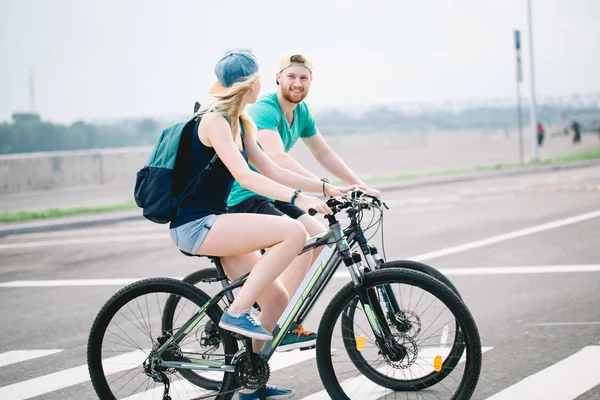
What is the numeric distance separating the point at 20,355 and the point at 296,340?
2619mm

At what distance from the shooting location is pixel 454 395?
4477 mm

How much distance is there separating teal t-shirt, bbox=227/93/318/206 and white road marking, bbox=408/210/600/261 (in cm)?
492

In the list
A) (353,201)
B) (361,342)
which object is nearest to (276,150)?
(353,201)

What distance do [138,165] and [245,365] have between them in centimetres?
2547

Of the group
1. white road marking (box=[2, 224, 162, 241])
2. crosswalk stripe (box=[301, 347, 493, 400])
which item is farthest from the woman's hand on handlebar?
white road marking (box=[2, 224, 162, 241])

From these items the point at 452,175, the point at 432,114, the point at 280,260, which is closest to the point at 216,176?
the point at 280,260

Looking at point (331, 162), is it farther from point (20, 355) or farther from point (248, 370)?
point (20, 355)

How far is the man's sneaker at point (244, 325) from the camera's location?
450 cm

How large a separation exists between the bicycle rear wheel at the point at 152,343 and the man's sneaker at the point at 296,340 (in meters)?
0.35

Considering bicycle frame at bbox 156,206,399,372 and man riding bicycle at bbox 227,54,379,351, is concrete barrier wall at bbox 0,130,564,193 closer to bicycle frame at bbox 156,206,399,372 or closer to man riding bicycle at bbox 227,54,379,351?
man riding bicycle at bbox 227,54,379,351

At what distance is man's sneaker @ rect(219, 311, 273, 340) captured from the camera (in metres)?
4.50

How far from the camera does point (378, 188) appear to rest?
21.0 meters

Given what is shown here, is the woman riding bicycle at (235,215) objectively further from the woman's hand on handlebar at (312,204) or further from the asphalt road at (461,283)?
the asphalt road at (461,283)

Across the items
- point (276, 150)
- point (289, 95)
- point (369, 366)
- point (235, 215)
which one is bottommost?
point (369, 366)
